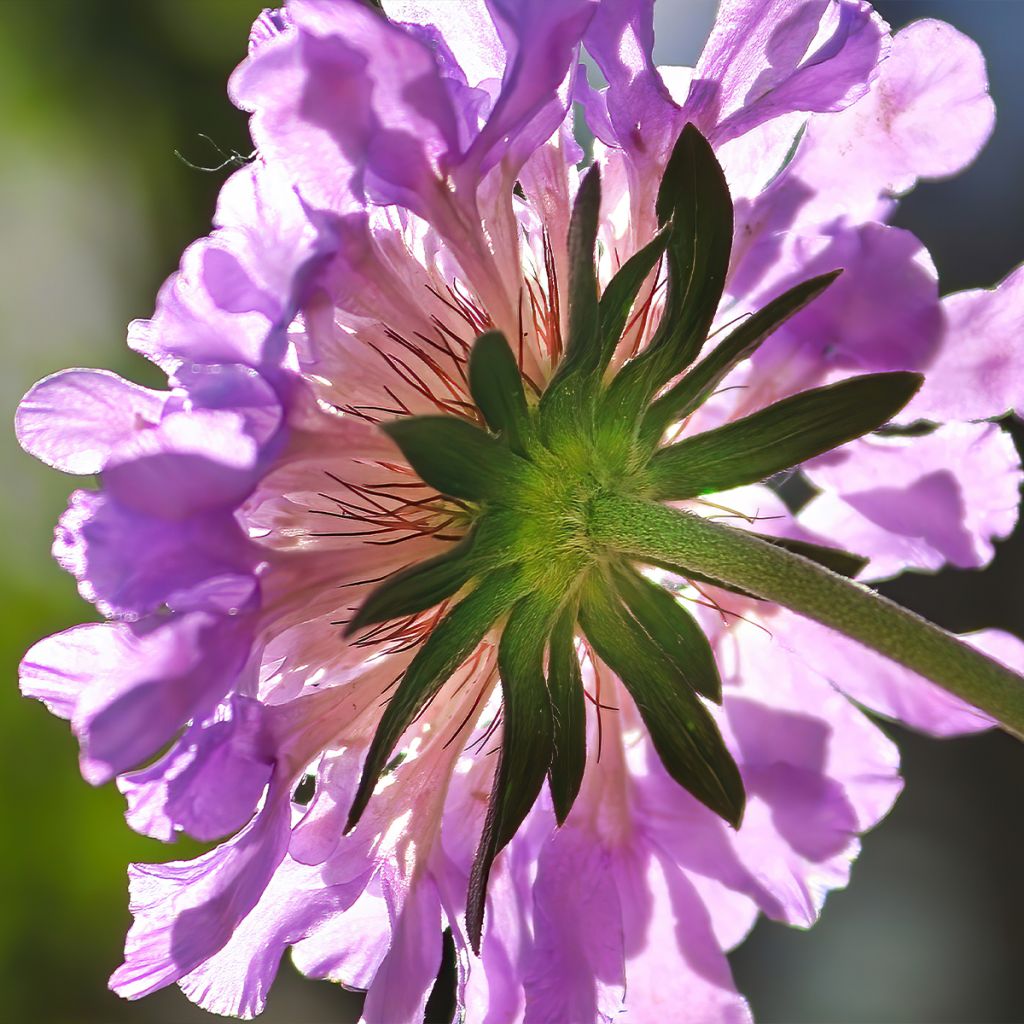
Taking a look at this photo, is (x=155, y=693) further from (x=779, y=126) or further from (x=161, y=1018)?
(x=161, y=1018)

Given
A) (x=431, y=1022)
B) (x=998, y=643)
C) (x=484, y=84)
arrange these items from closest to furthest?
(x=484, y=84) < (x=998, y=643) < (x=431, y=1022)

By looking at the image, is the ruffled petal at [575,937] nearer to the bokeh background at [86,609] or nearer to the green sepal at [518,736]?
the green sepal at [518,736]

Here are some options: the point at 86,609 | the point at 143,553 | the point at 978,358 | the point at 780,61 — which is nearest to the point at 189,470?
the point at 143,553

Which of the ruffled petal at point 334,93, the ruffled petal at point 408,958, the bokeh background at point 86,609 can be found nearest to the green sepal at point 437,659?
the ruffled petal at point 408,958

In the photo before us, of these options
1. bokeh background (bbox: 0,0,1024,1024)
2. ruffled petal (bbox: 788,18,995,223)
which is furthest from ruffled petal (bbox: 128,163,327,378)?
bokeh background (bbox: 0,0,1024,1024)

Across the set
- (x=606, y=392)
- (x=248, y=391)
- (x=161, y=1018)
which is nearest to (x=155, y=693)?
(x=248, y=391)

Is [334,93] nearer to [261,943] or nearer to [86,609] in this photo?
[261,943]
